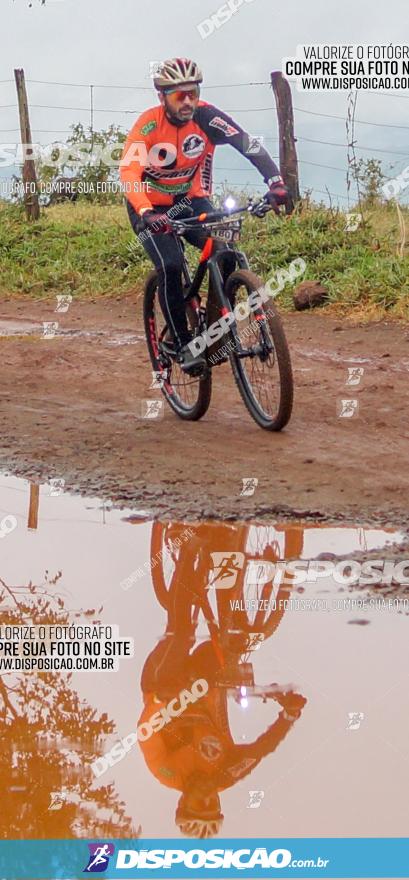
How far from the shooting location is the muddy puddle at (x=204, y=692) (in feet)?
11.2

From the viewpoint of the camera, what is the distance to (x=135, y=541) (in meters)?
5.78

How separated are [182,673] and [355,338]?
23.4 ft

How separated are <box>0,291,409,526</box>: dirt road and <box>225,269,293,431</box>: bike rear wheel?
0.17m

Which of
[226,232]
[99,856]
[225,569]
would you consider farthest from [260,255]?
[99,856]

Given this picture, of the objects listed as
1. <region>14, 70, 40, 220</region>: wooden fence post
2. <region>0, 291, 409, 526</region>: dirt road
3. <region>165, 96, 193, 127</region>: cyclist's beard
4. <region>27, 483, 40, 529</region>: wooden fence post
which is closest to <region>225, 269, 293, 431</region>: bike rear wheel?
<region>0, 291, 409, 526</region>: dirt road

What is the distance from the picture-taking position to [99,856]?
3.28 metres

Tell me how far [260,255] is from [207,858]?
36.6 ft

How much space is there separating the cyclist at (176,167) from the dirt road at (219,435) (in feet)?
2.35

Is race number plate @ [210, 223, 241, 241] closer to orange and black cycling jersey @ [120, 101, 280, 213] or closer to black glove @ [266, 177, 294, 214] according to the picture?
black glove @ [266, 177, 294, 214]

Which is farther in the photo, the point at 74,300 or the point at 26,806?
the point at 74,300

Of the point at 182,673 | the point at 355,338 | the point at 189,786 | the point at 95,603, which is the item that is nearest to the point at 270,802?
the point at 189,786

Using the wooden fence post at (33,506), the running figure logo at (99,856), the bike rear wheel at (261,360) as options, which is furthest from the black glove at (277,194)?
the running figure logo at (99,856)

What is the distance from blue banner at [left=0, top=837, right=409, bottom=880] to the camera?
314 cm

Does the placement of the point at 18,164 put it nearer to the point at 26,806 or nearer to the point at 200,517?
the point at 200,517
